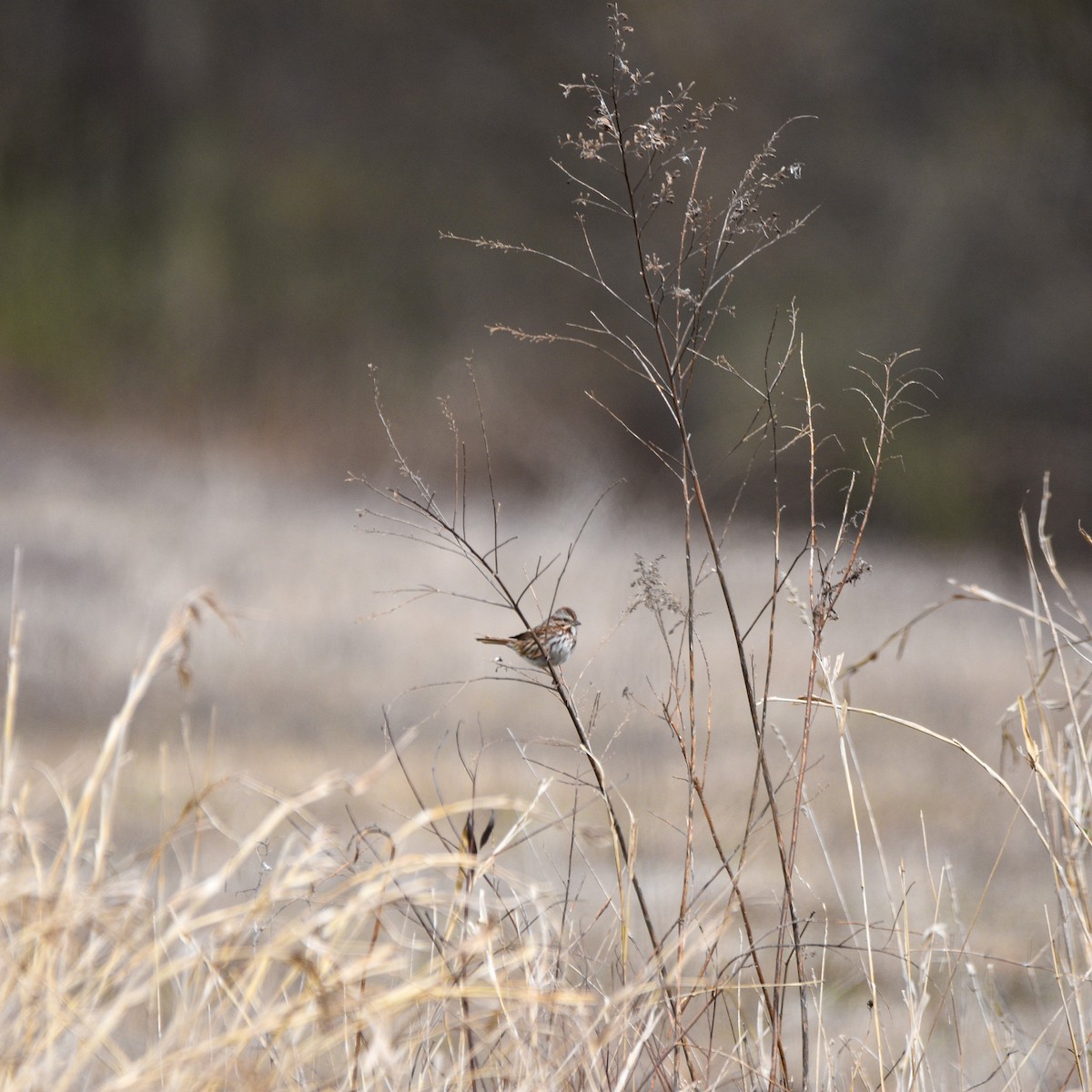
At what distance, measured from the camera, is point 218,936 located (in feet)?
2.52

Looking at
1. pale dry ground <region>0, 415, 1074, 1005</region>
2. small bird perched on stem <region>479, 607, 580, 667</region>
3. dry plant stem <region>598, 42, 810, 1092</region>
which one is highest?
dry plant stem <region>598, 42, 810, 1092</region>

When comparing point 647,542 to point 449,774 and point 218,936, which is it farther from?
point 218,936

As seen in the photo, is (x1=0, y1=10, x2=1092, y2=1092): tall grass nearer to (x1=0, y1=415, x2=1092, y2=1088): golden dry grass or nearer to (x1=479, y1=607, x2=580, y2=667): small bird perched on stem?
(x1=0, y1=415, x2=1092, y2=1088): golden dry grass

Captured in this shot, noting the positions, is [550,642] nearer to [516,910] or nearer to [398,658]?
[516,910]

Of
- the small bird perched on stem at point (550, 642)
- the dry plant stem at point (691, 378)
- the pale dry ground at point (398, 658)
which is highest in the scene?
the dry plant stem at point (691, 378)

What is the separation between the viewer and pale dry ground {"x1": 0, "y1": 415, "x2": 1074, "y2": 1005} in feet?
16.2

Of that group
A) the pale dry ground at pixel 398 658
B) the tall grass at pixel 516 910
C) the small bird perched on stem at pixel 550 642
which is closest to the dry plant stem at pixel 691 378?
the tall grass at pixel 516 910

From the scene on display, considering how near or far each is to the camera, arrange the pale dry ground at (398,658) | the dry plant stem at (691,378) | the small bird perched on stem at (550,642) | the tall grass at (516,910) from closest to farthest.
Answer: the tall grass at (516,910) → the dry plant stem at (691,378) → the small bird perched on stem at (550,642) → the pale dry ground at (398,658)

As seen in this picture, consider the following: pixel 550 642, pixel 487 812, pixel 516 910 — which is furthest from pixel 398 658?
pixel 516 910

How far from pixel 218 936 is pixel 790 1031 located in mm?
2215

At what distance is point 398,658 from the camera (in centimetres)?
604

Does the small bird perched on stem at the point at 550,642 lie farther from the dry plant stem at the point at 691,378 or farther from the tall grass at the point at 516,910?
the dry plant stem at the point at 691,378

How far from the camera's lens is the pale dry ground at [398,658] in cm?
494

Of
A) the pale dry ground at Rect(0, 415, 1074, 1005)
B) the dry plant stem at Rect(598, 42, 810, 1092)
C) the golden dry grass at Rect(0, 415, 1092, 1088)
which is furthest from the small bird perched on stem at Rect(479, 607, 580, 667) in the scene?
the pale dry ground at Rect(0, 415, 1074, 1005)
